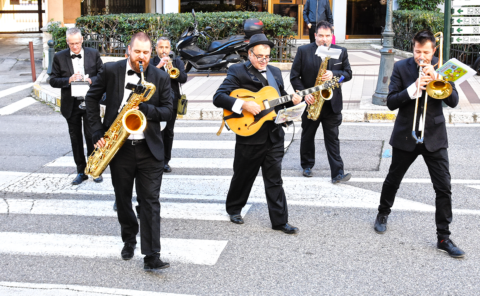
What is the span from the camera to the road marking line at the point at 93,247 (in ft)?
18.4

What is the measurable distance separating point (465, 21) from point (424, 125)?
7126mm

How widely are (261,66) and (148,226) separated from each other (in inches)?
75.6

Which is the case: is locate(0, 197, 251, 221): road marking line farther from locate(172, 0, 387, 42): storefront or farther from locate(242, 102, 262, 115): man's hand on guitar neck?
locate(172, 0, 387, 42): storefront

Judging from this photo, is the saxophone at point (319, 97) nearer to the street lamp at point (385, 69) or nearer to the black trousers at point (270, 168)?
the black trousers at point (270, 168)

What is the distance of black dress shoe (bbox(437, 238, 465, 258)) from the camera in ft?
17.7

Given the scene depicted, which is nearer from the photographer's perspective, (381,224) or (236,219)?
(381,224)

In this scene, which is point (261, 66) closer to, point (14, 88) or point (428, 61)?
point (428, 61)

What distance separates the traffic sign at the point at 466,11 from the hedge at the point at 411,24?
15.5 feet

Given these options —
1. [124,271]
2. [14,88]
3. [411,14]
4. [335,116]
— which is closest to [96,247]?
[124,271]

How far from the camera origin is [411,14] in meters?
18.0

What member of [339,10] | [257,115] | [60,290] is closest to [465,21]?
[257,115]

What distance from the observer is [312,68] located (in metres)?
7.60

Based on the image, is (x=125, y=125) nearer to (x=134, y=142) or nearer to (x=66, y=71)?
(x=134, y=142)

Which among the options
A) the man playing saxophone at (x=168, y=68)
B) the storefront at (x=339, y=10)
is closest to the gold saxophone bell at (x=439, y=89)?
the man playing saxophone at (x=168, y=68)
